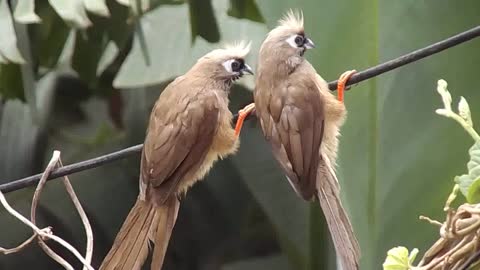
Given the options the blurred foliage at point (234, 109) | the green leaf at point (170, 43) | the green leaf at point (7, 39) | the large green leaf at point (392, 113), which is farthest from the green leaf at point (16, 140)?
the large green leaf at point (392, 113)

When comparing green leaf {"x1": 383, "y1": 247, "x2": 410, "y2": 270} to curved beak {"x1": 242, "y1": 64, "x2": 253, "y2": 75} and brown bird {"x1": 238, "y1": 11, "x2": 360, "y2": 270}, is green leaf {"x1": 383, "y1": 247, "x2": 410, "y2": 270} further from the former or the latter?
curved beak {"x1": 242, "y1": 64, "x2": 253, "y2": 75}

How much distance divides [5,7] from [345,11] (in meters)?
0.72

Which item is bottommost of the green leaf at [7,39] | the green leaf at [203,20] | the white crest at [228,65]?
the green leaf at [7,39]

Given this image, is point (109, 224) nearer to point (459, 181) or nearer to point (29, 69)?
point (29, 69)

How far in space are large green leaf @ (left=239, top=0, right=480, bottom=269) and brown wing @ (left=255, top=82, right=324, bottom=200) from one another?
377 millimetres

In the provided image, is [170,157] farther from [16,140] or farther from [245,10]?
[16,140]

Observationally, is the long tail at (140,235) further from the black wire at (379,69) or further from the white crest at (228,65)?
the white crest at (228,65)

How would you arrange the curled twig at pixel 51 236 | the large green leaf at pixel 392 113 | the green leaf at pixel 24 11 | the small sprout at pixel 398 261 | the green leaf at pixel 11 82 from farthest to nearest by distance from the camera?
the green leaf at pixel 11 82 < the green leaf at pixel 24 11 < the large green leaf at pixel 392 113 < the curled twig at pixel 51 236 < the small sprout at pixel 398 261

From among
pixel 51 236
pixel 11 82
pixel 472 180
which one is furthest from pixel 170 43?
pixel 472 180

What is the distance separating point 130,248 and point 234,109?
1.28 metres

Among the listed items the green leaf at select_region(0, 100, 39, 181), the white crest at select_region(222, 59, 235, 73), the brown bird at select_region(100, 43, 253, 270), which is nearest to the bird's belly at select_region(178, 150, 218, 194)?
the brown bird at select_region(100, 43, 253, 270)

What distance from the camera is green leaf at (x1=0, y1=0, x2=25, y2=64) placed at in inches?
67.5

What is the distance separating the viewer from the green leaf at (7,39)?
1716 millimetres

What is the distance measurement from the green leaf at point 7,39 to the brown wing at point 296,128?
2.49ft
